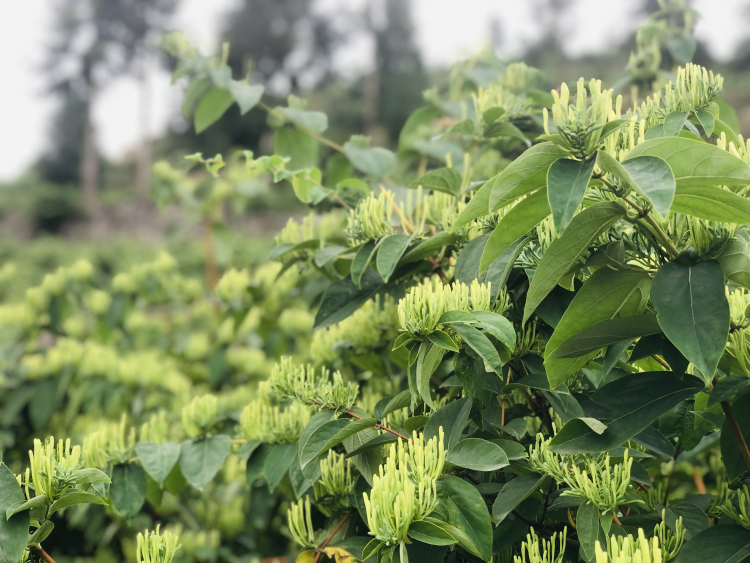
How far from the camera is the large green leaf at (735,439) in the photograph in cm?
55

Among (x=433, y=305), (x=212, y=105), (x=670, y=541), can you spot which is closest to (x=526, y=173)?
(x=433, y=305)

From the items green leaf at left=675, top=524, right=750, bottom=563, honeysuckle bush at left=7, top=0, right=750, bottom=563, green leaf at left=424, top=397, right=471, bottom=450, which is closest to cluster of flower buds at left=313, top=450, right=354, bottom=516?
honeysuckle bush at left=7, top=0, right=750, bottom=563

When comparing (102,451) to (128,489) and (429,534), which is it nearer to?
(128,489)

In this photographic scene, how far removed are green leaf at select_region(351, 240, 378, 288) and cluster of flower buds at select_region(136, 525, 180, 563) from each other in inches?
14.2

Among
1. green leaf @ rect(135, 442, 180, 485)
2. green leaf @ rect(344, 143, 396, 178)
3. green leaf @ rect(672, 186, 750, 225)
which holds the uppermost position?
green leaf @ rect(672, 186, 750, 225)

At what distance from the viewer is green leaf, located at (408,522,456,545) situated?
0.44 m

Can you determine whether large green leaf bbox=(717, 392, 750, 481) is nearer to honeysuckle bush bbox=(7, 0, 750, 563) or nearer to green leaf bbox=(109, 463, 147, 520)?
honeysuckle bush bbox=(7, 0, 750, 563)

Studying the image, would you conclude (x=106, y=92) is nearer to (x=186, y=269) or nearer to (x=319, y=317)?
(x=186, y=269)

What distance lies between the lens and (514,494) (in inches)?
20.6

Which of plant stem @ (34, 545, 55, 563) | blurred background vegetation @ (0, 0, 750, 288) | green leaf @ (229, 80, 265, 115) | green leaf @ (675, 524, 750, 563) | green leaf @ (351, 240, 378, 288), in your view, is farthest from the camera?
blurred background vegetation @ (0, 0, 750, 288)

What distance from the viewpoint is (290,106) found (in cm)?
124

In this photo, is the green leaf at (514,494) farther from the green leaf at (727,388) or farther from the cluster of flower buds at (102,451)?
the cluster of flower buds at (102,451)

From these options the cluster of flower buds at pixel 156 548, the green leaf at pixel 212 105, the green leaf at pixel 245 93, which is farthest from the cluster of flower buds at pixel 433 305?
the green leaf at pixel 212 105

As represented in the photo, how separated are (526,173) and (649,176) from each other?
90 millimetres
